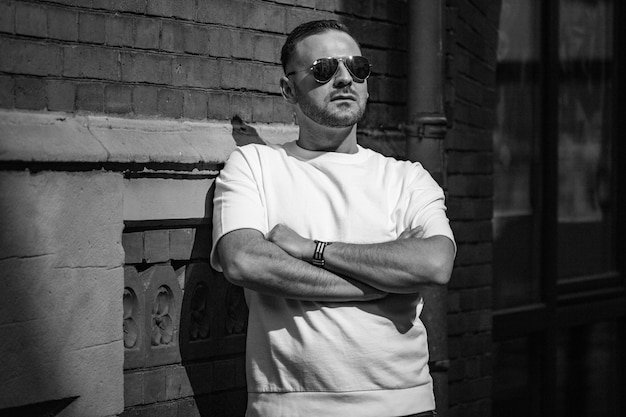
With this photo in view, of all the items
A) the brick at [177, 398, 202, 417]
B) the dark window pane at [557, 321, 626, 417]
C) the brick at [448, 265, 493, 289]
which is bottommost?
the dark window pane at [557, 321, 626, 417]

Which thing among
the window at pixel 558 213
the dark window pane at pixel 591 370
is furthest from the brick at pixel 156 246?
the dark window pane at pixel 591 370

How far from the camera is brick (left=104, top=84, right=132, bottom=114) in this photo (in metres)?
3.82

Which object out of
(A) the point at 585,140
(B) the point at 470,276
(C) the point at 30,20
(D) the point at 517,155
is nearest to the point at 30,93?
(C) the point at 30,20

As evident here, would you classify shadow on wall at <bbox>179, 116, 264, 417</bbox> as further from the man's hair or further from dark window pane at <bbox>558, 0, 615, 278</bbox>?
dark window pane at <bbox>558, 0, 615, 278</bbox>

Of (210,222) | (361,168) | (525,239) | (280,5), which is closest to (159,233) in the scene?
(210,222)

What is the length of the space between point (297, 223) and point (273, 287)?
0.28 m

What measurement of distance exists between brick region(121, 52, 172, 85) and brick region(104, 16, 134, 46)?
0.15 ft

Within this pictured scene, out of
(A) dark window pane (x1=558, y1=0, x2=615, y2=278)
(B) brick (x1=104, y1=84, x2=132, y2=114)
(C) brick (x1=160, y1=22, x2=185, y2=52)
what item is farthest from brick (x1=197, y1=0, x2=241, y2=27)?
(A) dark window pane (x1=558, y1=0, x2=615, y2=278)

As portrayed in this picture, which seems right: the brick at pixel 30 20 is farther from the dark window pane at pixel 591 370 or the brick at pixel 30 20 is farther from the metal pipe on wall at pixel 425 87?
the dark window pane at pixel 591 370

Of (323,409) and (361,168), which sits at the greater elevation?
(361,168)

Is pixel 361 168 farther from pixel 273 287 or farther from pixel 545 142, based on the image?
pixel 545 142

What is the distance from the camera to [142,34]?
3.96 meters

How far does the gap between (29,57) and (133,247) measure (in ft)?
2.48

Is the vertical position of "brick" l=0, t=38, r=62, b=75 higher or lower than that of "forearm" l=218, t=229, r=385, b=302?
higher
